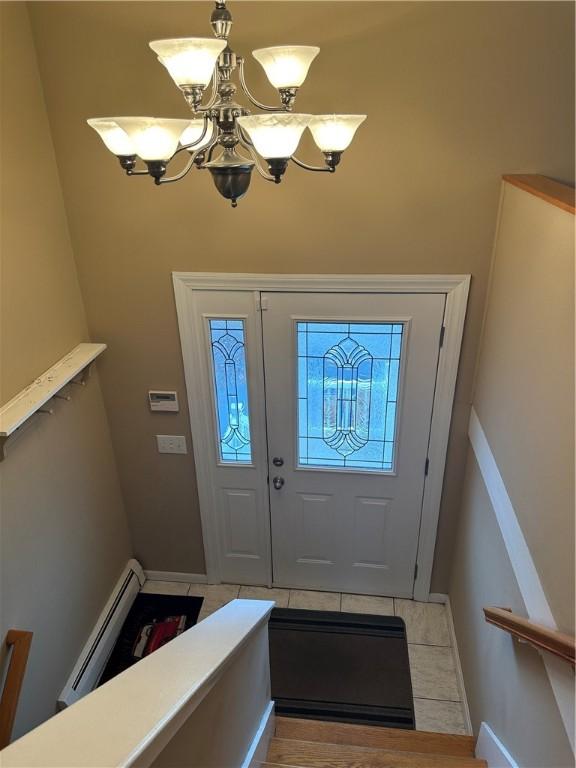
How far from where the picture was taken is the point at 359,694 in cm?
308

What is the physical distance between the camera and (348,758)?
226 centimetres

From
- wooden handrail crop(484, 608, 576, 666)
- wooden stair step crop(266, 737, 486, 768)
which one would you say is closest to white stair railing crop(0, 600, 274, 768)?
wooden stair step crop(266, 737, 486, 768)

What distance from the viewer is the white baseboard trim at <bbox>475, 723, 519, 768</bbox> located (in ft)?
6.71

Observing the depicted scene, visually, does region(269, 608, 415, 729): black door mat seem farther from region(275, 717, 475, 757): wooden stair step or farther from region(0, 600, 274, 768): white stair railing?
region(0, 600, 274, 768): white stair railing

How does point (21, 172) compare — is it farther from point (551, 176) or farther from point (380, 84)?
point (551, 176)

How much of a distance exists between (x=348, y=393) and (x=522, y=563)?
1.33 meters

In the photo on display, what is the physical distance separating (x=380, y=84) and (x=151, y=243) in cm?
132

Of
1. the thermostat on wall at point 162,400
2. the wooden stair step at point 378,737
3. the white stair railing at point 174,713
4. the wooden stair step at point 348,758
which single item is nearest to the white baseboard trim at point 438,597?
the wooden stair step at point 378,737

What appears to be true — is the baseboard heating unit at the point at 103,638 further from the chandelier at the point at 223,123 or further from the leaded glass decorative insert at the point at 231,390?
the chandelier at the point at 223,123

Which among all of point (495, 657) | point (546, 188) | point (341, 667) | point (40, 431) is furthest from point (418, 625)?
point (546, 188)

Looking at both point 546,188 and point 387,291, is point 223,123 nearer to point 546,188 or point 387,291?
point 546,188

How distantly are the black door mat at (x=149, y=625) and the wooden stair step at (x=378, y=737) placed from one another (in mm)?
1064

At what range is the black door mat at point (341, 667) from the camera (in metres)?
3.00

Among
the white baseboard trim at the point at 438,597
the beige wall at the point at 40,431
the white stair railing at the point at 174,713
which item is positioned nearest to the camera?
the white stair railing at the point at 174,713
